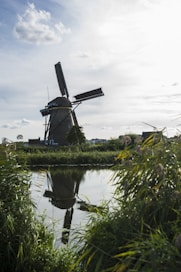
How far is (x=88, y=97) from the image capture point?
3591 centimetres

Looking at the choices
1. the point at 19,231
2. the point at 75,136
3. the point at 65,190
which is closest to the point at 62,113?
the point at 75,136

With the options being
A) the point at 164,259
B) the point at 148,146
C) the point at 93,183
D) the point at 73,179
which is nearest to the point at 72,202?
the point at 93,183

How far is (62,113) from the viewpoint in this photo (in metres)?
36.1

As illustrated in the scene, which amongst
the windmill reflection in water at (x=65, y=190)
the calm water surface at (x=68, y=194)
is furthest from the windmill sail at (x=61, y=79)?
the windmill reflection in water at (x=65, y=190)

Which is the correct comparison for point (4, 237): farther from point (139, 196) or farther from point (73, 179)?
point (73, 179)

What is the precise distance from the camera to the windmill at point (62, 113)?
1415 inches

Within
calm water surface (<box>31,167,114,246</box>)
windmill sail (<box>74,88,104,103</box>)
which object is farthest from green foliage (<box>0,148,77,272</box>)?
windmill sail (<box>74,88,104,103</box>)

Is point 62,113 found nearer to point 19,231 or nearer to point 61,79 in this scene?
point 61,79

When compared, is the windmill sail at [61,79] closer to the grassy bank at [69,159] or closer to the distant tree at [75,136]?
the distant tree at [75,136]

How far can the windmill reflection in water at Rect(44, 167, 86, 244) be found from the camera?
1133 centimetres

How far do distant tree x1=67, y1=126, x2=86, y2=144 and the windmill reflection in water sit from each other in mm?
12356

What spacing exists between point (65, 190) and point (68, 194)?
98 centimetres

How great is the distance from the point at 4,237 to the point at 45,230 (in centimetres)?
78

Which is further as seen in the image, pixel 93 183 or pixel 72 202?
pixel 93 183
